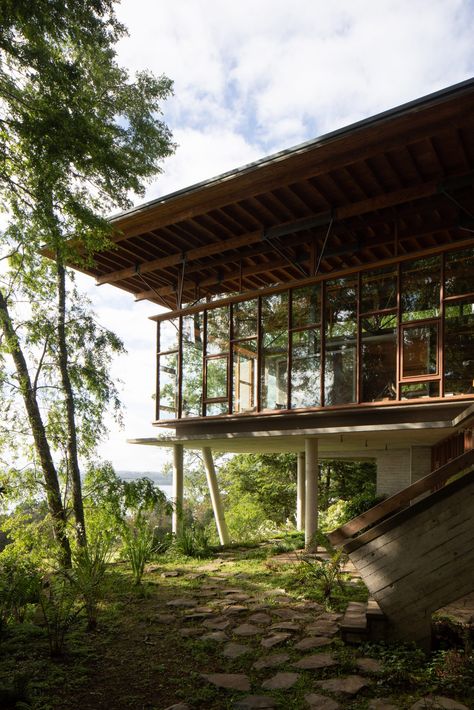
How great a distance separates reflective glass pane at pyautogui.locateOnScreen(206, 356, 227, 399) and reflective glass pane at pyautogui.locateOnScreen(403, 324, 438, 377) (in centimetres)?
337

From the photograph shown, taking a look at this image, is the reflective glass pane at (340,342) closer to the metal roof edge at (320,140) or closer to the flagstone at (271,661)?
the metal roof edge at (320,140)

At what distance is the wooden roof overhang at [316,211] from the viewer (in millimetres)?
7523

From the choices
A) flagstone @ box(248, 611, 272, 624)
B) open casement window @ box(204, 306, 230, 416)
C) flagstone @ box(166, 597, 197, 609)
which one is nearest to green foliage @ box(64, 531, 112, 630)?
flagstone @ box(166, 597, 197, 609)

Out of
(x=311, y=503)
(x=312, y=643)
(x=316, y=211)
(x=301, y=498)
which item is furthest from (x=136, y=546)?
(x=301, y=498)

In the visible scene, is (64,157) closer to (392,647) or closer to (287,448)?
(392,647)

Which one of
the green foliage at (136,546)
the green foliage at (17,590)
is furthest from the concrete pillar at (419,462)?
the green foliage at (17,590)

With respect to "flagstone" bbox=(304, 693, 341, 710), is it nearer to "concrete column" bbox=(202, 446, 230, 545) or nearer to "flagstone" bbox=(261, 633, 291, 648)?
"flagstone" bbox=(261, 633, 291, 648)

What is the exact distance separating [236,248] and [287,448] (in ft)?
14.8

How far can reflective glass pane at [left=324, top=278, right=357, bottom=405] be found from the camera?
8828mm

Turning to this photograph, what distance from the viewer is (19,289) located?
856 centimetres

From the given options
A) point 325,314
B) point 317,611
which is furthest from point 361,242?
point 317,611

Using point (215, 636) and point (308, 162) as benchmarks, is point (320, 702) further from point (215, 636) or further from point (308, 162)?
point (308, 162)

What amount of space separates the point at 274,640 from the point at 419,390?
4419 millimetres

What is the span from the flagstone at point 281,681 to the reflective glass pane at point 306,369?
17.6ft
